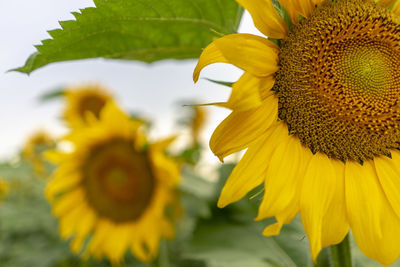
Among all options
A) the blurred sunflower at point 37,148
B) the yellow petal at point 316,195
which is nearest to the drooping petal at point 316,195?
the yellow petal at point 316,195

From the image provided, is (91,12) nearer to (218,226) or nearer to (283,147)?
(283,147)

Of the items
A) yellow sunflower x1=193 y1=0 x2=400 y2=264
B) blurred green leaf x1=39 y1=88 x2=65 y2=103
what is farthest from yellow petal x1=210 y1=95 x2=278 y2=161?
blurred green leaf x1=39 y1=88 x2=65 y2=103

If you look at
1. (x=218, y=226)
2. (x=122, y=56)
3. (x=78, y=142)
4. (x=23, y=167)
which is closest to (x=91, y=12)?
(x=122, y=56)

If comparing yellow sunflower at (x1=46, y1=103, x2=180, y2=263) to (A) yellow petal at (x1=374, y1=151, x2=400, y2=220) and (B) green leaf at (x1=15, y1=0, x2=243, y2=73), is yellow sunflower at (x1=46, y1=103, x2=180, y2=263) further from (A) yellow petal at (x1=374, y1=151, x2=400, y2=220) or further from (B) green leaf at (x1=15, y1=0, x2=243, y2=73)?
(A) yellow petal at (x1=374, y1=151, x2=400, y2=220)

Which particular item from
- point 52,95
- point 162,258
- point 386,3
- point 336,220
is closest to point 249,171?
point 336,220

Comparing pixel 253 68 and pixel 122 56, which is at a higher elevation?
pixel 253 68
